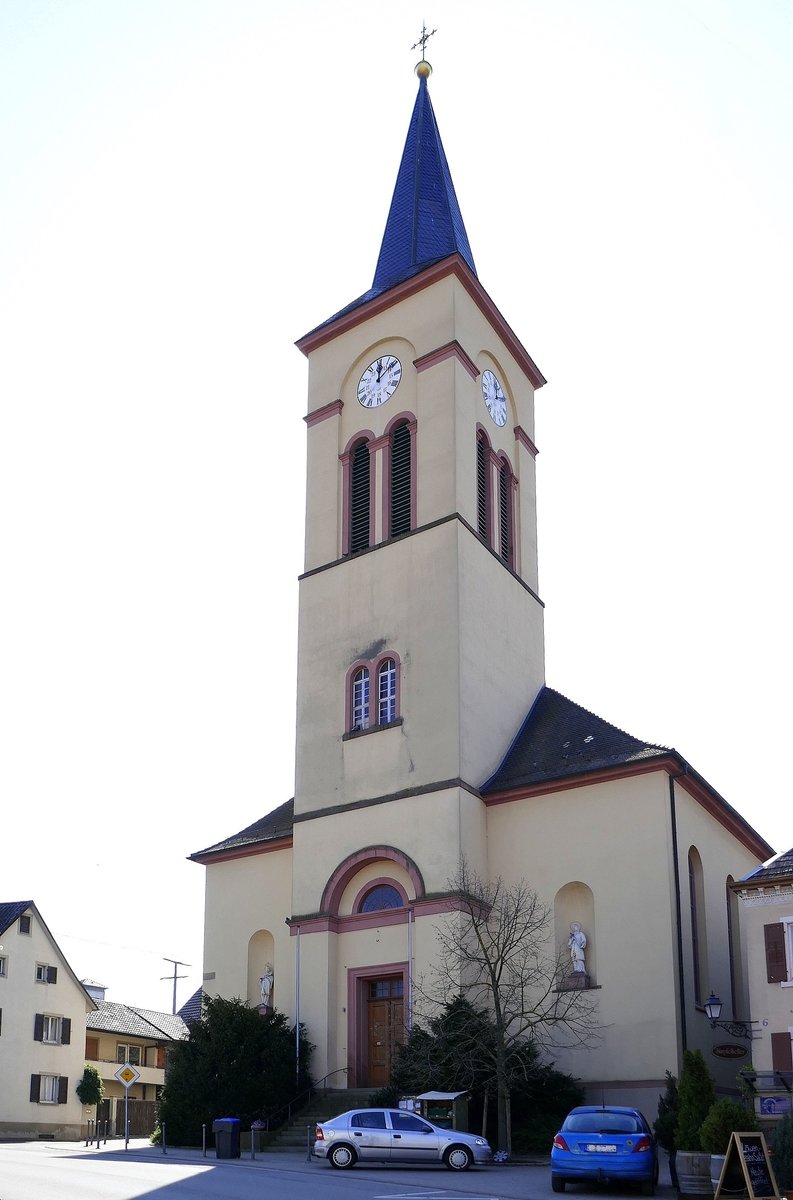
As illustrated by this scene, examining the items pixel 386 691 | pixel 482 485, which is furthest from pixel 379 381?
pixel 386 691

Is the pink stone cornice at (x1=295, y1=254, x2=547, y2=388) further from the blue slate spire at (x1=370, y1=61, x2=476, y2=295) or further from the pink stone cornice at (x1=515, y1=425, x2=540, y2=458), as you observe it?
the pink stone cornice at (x1=515, y1=425, x2=540, y2=458)

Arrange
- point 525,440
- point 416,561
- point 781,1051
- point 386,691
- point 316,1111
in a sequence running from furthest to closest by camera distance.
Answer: point 525,440, point 416,561, point 386,691, point 316,1111, point 781,1051

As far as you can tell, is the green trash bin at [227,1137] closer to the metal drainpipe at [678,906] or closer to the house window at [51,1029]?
the metal drainpipe at [678,906]

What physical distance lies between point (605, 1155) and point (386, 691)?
52.2 ft

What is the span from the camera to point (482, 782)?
105ft

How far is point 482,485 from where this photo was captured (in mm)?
35938

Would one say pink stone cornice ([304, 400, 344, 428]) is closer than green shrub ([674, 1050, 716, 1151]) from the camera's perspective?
No

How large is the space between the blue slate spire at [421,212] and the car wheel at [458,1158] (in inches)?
948

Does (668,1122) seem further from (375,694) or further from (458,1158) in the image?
(375,694)

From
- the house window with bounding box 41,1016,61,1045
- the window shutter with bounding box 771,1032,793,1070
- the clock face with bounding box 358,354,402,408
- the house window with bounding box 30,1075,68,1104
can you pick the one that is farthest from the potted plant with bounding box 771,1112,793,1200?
the house window with bounding box 41,1016,61,1045

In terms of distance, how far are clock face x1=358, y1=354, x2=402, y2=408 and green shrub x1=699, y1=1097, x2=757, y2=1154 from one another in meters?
23.1

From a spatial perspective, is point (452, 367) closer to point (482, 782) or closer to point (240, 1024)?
point (482, 782)

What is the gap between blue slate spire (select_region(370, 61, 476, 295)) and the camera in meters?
39.7

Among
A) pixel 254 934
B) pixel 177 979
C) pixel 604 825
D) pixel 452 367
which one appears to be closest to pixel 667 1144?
pixel 604 825
